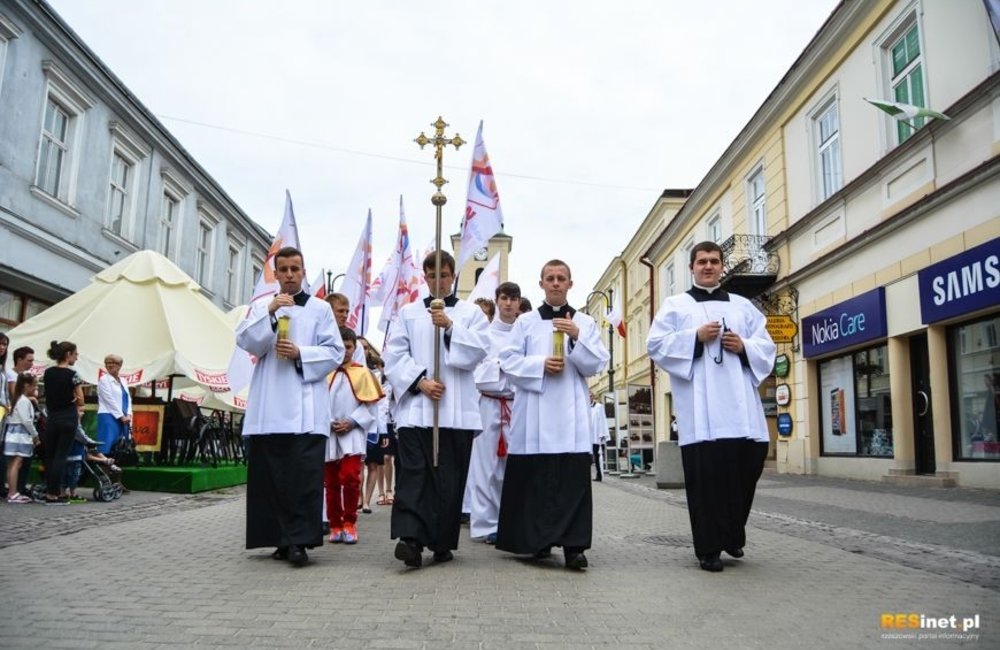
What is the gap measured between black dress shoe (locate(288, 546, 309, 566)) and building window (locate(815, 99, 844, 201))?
46.6ft

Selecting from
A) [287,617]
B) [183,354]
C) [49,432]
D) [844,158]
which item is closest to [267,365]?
[287,617]

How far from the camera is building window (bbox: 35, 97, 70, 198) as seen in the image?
17234 millimetres

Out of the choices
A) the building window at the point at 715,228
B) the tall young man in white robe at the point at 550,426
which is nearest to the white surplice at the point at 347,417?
the tall young man in white robe at the point at 550,426

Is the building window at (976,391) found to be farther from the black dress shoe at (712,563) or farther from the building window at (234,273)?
the building window at (234,273)

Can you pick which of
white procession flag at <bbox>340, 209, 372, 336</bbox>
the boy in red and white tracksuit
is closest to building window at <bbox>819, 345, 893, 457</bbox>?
white procession flag at <bbox>340, 209, 372, 336</bbox>

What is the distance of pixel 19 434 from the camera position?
→ 968 centimetres

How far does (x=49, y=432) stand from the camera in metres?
9.72

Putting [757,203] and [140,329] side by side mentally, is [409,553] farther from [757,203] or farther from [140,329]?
[757,203]

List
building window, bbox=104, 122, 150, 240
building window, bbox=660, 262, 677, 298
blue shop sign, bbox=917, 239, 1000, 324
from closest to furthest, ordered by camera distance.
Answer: blue shop sign, bbox=917, 239, 1000, 324 < building window, bbox=104, 122, 150, 240 < building window, bbox=660, 262, 677, 298

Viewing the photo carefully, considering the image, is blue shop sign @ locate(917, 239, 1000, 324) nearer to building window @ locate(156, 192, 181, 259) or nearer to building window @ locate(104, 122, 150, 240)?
building window @ locate(104, 122, 150, 240)

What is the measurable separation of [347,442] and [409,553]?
203 cm

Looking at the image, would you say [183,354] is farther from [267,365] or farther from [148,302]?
[267,365]

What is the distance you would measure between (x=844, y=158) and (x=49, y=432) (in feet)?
48.1

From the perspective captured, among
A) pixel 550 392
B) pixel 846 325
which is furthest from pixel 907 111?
pixel 550 392
